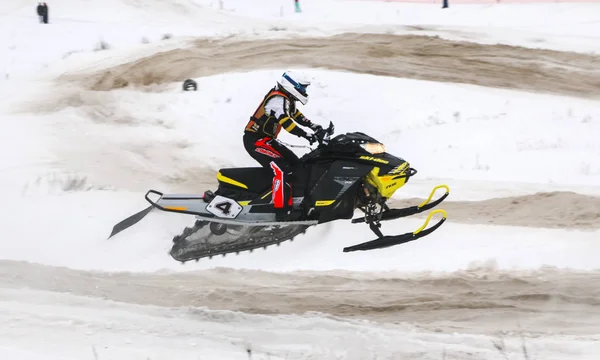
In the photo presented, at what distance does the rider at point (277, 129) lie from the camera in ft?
24.3

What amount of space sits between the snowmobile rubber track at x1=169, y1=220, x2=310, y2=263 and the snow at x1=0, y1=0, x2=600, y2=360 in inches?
27.6

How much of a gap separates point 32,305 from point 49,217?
2.47m

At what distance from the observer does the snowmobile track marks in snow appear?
1516 centimetres

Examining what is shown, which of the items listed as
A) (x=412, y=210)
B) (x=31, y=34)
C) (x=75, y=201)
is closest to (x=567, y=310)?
(x=412, y=210)

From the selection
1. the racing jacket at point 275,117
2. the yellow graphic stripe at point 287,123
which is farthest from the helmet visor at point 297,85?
the yellow graphic stripe at point 287,123

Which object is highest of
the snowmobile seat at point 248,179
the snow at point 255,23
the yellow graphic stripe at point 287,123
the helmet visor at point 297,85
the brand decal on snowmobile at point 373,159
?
the snow at point 255,23

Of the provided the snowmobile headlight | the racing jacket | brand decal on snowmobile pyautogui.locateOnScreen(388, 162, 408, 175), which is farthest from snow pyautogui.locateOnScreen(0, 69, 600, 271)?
the racing jacket

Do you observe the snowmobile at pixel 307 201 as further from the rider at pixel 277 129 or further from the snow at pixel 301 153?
the snow at pixel 301 153

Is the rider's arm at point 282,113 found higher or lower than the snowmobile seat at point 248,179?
higher

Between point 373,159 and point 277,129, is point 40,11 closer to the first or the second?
point 277,129

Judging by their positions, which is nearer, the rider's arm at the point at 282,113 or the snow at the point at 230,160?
the snow at the point at 230,160

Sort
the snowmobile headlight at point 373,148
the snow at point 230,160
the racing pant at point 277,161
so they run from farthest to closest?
the racing pant at point 277,161 < the snowmobile headlight at point 373,148 < the snow at point 230,160

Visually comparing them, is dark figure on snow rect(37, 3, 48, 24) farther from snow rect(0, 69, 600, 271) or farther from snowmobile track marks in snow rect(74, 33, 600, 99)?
snow rect(0, 69, 600, 271)

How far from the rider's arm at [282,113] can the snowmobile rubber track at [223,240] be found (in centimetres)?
116
